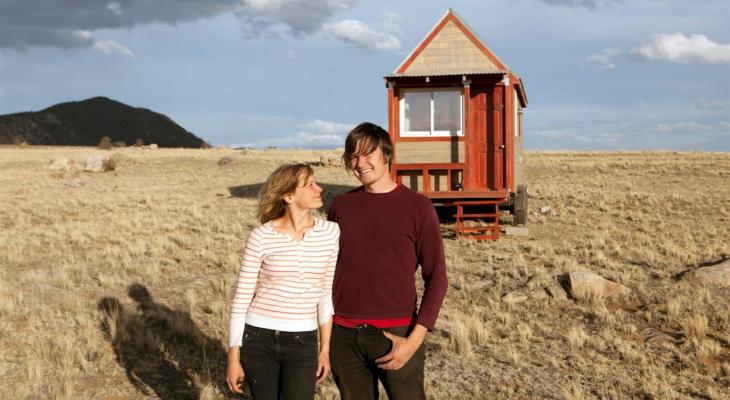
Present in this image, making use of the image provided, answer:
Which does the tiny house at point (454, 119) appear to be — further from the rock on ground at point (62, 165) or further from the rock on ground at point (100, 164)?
the rock on ground at point (62, 165)

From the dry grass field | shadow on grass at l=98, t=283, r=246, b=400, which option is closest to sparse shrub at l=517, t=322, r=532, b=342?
the dry grass field

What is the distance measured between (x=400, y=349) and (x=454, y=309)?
6103mm

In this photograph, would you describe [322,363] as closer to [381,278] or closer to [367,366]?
[367,366]

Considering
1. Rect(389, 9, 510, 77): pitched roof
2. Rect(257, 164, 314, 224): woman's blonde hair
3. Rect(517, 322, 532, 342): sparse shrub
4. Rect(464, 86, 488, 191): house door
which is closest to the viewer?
Rect(257, 164, 314, 224): woman's blonde hair

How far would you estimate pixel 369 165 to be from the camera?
327 centimetres

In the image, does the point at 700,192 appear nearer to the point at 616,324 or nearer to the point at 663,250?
the point at 663,250

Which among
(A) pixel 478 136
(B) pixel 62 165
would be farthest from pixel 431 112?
(B) pixel 62 165

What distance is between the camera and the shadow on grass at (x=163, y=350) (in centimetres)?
638

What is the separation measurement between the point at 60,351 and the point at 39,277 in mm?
4218

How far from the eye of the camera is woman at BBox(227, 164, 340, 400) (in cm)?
330

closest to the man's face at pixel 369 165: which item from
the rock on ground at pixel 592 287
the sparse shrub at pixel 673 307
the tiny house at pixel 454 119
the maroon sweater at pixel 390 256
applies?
the maroon sweater at pixel 390 256

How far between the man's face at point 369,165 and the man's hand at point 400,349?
31.4 inches

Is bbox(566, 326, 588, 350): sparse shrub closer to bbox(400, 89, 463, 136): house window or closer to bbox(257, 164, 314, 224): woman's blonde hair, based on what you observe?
bbox(257, 164, 314, 224): woman's blonde hair

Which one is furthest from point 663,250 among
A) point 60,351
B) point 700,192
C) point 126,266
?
point 700,192
